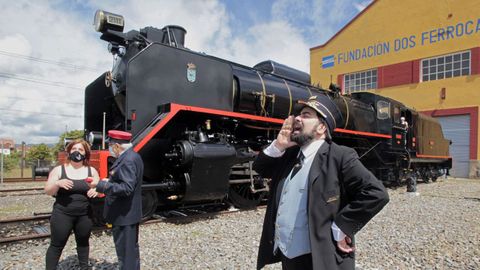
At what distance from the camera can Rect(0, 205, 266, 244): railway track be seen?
5.31 m

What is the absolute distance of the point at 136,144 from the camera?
525cm

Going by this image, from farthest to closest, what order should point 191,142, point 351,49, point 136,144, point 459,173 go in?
point 351,49
point 459,173
point 191,142
point 136,144

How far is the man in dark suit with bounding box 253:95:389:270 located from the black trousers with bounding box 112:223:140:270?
4.77 ft

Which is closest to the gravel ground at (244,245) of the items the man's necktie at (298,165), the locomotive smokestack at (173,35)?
the man's necktie at (298,165)

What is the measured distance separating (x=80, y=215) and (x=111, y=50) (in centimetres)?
432

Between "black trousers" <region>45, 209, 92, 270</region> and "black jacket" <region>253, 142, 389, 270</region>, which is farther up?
"black jacket" <region>253, 142, 389, 270</region>

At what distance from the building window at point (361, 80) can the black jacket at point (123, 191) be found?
74.7 feet

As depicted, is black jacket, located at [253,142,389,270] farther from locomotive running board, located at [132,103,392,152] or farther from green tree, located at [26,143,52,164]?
green tree, located at [26,143,52,164]

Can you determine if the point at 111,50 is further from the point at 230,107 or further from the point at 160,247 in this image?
the point at 160,247

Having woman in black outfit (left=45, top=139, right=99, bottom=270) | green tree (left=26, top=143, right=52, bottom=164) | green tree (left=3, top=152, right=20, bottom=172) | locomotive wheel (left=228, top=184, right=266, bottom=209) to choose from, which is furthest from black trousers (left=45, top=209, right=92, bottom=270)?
green tree (left=26, top=143, right=52, bottom=164)

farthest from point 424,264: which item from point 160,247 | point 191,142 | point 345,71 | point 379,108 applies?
point 345,71

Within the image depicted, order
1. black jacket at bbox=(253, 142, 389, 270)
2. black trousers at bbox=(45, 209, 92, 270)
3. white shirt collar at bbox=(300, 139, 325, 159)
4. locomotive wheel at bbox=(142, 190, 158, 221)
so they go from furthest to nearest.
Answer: locomotive wheel at bbox=(142, 190, 158, 221) < black trousers at bbox=(45, 209, 92, 270) < white shirt collar at bbox=(300, 139, 325, 159) < black jacket at bbox=(253, 142, 389, 270)

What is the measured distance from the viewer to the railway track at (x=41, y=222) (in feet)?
17.4

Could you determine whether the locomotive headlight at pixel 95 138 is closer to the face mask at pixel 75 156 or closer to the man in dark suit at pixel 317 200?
the face mask at pixel 75 156
